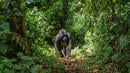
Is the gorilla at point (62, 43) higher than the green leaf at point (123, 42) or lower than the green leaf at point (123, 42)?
lower

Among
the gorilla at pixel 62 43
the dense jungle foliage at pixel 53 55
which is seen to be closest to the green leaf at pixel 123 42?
the dense jungle foliage at pixel 53 55

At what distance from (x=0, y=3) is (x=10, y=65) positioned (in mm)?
1240

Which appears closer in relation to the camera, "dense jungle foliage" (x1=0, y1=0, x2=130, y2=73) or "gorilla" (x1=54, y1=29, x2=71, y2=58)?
"dense jungle foliage" (x1=0, y1=0, x2=130, y2=73)

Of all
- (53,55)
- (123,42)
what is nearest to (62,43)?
(53,55)

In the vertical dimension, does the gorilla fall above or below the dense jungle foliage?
below

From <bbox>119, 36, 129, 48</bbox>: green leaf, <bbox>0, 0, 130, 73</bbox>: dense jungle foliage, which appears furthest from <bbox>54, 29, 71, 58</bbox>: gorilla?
<bbox>119, 36, 129, 48</bbox>: green leaf

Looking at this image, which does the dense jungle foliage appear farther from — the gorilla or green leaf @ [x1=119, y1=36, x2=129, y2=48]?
the gorilla

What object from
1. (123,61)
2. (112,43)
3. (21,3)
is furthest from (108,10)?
(21,3)

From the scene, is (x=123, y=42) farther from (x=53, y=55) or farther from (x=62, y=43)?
(x=62, y=43)

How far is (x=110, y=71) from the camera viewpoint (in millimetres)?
6668

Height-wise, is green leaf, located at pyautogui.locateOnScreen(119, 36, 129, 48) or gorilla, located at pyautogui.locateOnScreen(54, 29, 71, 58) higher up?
green leaf, located at pyautogui.locateOnScreen(119, 36, 129, 48)

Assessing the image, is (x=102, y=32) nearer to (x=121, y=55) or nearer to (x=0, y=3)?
(x=121, y=55)

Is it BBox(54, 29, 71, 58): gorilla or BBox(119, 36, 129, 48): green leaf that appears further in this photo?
BBox(54, 29, 71, 58): gorilla

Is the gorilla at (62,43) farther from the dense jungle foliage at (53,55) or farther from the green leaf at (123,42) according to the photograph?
the green leaf at (123,42)
